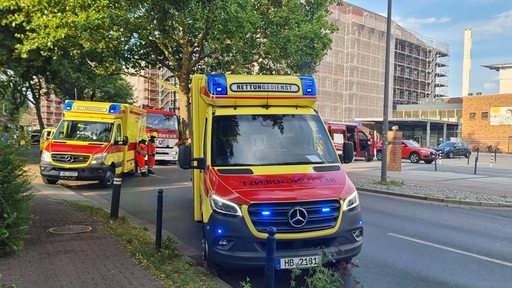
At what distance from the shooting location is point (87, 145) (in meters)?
13.1

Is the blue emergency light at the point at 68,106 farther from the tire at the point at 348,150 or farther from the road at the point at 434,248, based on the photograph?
the tire at the point at 348,150

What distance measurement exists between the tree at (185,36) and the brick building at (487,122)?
3628cm

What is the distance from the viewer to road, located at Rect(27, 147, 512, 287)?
560 centimetres

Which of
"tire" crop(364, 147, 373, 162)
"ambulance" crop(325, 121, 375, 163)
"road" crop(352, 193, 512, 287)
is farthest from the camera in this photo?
"tire" crop(364, 147, 373, 162)

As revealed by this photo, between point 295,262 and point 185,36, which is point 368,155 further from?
point 295,262

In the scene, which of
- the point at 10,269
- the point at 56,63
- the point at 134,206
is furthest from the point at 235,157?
the point at 56,63

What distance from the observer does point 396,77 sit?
8188cm

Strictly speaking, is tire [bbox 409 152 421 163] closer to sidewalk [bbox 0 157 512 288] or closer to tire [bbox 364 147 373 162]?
tire [bbox 364 147 373 162]

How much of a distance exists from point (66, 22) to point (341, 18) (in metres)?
54.8

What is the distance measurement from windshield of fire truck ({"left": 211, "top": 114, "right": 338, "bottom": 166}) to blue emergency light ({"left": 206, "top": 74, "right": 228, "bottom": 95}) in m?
0.37

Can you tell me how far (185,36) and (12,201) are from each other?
66.1 ft

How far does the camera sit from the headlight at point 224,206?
191 inches

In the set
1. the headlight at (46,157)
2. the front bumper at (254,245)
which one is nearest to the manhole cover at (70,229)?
the front bumper at (254,245)

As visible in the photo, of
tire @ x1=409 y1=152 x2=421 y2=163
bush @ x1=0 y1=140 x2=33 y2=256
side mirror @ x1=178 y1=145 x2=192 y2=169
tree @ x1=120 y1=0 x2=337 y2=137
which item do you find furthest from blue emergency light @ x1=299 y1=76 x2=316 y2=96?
tire @ x1=409 y1=152 x2=421 y2=163
